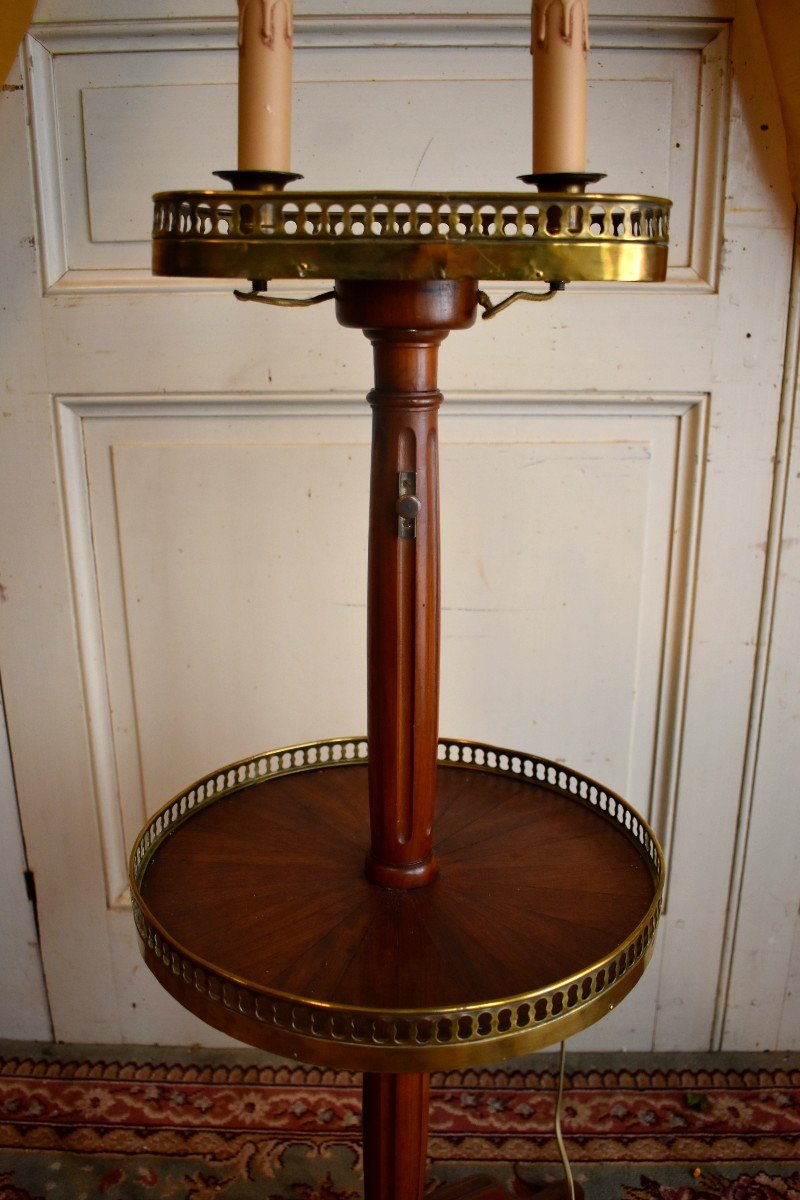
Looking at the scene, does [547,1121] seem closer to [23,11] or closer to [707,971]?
[707,971]

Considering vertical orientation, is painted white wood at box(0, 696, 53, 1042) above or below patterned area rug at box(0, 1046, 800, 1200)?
above

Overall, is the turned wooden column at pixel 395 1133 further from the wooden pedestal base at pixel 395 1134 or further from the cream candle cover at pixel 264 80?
the cream candle cover at pixel 264 80

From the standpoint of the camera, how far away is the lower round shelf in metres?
0.77

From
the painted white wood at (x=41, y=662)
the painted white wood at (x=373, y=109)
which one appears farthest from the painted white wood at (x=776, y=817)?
the painted white wood at (x=41, y=662)

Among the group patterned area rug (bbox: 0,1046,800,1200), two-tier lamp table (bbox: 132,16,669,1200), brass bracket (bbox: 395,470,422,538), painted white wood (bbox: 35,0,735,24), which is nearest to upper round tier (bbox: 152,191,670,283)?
two-tier lamp table (bbox: 132,16,669,1200)

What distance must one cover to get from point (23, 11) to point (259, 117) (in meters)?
0.64

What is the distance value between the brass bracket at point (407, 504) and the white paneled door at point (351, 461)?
21.3 inches

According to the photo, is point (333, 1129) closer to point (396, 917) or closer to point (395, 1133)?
point (395, 1133)

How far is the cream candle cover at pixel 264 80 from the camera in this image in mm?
747

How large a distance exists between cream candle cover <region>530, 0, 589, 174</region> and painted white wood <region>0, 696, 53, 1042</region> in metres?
1.14

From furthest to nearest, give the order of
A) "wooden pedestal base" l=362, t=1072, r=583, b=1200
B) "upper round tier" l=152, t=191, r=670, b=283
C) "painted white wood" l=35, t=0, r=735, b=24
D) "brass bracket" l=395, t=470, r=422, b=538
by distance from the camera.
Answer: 1. "painted white wood" l=35, t=0, r=735, b=24
2. "wooden pedestal base" l=362, t=1072, r=583, b=1200
3. "brass bracket" l=395, t=470, r=422, b=538
4. "upper round tier" l=152, t=191, r=670, b=283

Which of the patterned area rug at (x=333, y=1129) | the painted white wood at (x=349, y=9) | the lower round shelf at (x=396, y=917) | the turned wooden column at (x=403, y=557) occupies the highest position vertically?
the painted white wood at (x=349, y=9)

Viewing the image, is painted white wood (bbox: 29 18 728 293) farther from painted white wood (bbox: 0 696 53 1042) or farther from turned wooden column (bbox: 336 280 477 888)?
painted white wood (bbox: 0 696 53 1042)

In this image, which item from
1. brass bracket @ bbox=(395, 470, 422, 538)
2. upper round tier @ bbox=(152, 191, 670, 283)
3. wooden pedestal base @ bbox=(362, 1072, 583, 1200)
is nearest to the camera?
upper round tier @ bbox=(152, 191, 670, 283)
